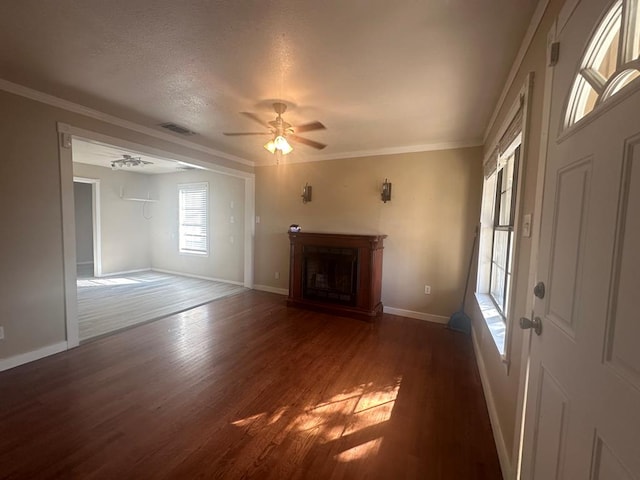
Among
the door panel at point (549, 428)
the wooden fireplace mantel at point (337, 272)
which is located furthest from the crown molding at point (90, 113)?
the door panel at point (549, 428)

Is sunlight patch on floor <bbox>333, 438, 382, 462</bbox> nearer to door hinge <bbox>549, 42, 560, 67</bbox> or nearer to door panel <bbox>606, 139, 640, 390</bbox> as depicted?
door panel <bbox>606, 139, 640, 390</bbox>

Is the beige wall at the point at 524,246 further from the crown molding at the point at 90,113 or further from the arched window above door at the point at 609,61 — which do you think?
the crown molding at the point at 90,113

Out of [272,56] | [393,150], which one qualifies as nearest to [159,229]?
[393,150]

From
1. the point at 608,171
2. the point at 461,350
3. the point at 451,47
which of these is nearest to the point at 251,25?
the point at 451,47

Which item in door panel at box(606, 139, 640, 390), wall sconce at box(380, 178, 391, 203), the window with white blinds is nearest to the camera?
door panel at box(606, 139, 640, 390)

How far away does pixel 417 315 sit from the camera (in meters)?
3.88

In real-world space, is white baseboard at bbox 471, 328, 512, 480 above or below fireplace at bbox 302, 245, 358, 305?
below

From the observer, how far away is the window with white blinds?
19.6ft

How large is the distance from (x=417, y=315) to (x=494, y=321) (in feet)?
5.52

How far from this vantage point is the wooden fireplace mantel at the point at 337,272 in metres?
3.75

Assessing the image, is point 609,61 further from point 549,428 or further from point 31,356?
point 31,356

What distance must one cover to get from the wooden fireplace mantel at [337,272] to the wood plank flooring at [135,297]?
1.56m

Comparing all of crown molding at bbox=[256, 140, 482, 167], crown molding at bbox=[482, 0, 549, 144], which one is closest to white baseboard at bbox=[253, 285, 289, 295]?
crown molding at bbox=[256, 140, 482, 167]

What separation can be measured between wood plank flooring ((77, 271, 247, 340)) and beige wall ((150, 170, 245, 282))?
0.29 metres
